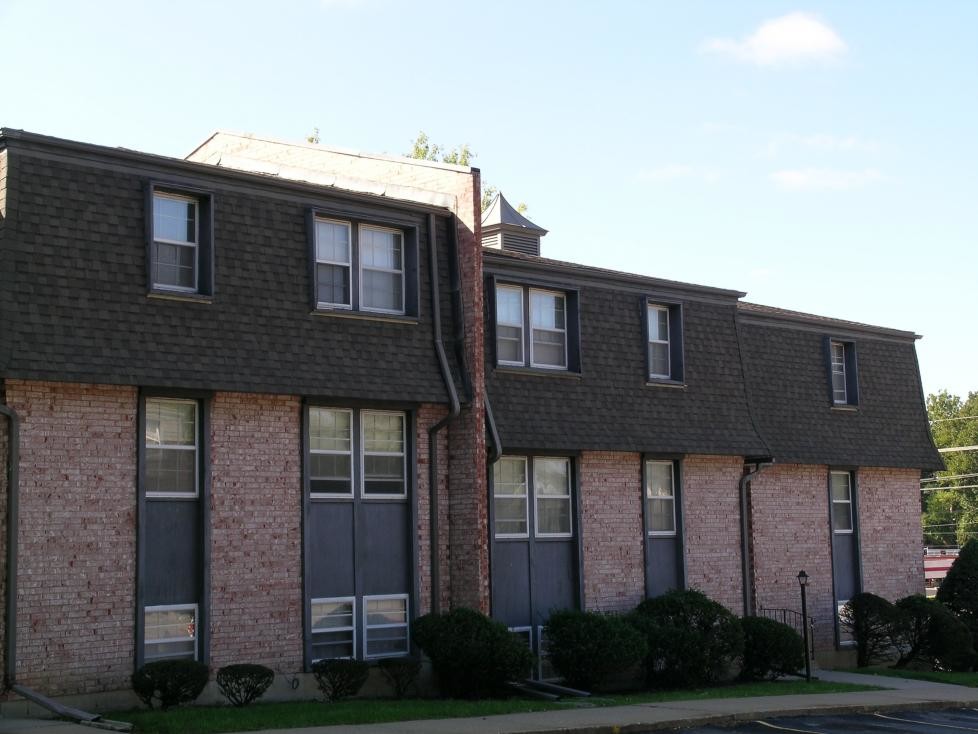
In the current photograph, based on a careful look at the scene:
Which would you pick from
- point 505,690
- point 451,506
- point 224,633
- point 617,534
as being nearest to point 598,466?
point 617,534

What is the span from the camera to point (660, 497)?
24625 millimetres

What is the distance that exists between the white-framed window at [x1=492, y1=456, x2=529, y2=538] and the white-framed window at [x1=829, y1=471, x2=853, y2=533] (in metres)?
8.65

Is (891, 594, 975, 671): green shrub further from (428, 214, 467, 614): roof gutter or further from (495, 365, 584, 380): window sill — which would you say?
(428, 214, 467, 614): roof gutter

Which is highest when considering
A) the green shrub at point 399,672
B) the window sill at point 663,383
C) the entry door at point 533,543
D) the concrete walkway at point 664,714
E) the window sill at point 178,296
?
the window sill at point 178,296

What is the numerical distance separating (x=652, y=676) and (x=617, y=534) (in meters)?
2.66

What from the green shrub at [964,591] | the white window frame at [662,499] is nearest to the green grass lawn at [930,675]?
the green shrub at [964,591]

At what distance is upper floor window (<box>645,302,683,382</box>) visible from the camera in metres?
25.1

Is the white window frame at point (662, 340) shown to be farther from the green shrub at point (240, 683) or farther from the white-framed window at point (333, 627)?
the green shrub at point (240, 683)

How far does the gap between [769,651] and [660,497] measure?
11.1 feet

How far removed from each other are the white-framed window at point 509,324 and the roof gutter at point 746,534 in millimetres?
5934

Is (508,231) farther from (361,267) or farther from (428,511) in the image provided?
(428,511)

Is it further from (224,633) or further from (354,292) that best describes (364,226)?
(224,633)

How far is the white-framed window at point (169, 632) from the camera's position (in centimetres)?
1750

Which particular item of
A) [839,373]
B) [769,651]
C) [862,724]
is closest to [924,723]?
[862,724]
